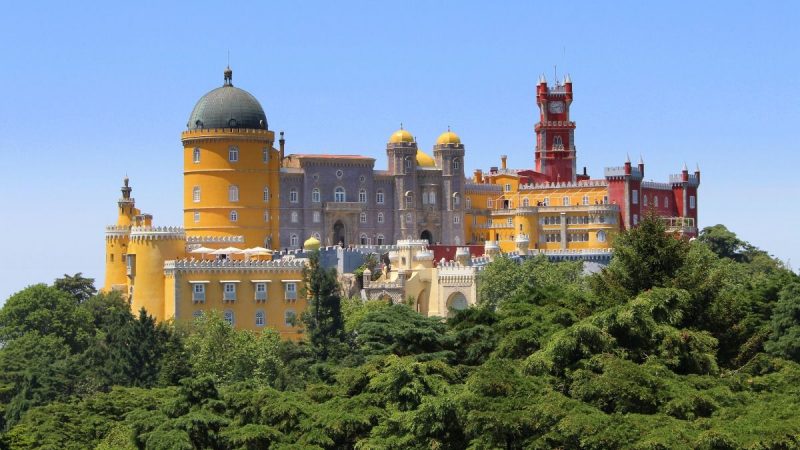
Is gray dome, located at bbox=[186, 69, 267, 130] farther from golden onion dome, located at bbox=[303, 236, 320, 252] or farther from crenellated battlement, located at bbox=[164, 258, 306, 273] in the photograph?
crenellated battlement, located at bbox=[164, 258, 306, 273]

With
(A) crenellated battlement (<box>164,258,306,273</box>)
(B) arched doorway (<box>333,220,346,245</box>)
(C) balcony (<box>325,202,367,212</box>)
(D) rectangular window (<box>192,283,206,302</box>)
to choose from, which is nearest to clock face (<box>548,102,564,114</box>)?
(C) balcony (<box>325,202,367,212</box>)

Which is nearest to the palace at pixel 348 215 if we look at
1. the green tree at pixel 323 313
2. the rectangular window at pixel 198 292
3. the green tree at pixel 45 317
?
the rectangular window at pixel 198 292

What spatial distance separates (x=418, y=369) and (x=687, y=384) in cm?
949

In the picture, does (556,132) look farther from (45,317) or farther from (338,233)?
(45,317)

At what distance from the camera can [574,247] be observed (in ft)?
355

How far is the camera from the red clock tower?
388ft

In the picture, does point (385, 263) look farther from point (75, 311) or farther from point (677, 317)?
point (677, 317)

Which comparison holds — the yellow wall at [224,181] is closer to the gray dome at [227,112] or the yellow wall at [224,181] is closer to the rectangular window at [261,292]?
the gray dome at [227,112]

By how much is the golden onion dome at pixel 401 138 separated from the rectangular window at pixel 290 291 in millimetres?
18266

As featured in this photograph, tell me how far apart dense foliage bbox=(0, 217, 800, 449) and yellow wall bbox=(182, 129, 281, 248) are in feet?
69.7

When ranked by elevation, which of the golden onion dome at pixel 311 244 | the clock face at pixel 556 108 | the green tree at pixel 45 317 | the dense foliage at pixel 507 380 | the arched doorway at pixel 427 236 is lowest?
the dense foliage at pixel 507 380

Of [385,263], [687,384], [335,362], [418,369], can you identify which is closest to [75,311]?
[385,263]

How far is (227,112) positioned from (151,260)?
40.4 ft

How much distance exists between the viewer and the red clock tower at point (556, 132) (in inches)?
4651
